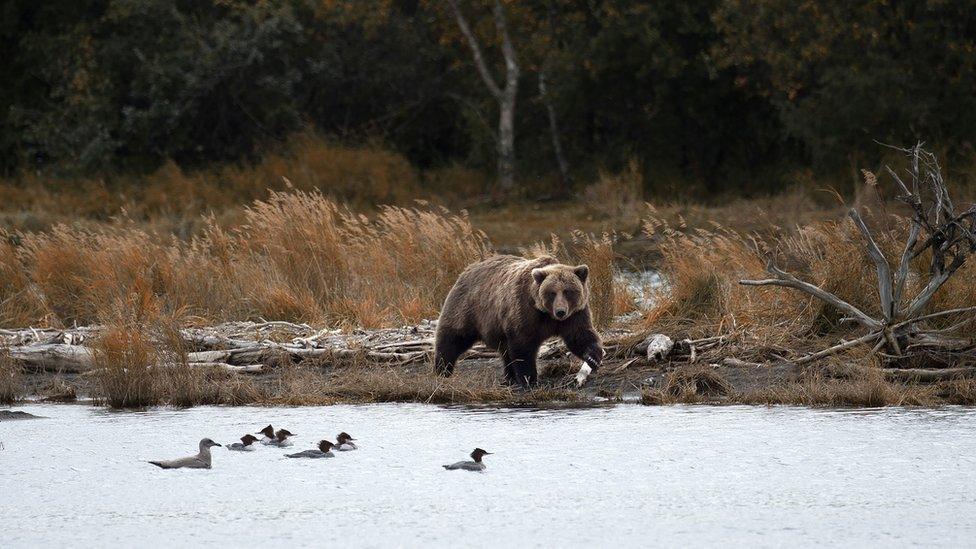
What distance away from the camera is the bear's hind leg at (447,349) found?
469 inches

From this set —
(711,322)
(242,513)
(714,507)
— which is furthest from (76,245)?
(714,507)

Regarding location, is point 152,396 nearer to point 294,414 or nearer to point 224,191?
point 294,414

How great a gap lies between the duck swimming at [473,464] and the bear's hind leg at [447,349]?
2709 mm

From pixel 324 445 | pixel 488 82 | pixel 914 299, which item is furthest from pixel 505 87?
pixel 324 445

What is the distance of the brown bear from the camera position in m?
11.0

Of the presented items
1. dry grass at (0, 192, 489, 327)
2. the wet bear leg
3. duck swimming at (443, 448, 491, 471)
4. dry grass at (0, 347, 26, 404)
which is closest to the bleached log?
dry grass at (0, 347, 26, 404)

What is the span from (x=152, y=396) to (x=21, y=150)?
68.2 feet

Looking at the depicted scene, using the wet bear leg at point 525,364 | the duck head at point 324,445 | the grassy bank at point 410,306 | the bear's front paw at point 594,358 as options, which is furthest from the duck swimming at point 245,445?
the bear's front paw at point 594,358

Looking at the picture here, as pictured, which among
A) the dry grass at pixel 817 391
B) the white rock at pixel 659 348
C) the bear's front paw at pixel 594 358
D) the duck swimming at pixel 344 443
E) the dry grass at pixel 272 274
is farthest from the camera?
the dry grass at pixel 272 274

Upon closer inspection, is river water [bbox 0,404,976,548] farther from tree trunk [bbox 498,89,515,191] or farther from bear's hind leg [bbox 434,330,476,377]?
tree trunk [bbox 498,89,515,191]

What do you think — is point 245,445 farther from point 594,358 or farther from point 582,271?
point 582,271

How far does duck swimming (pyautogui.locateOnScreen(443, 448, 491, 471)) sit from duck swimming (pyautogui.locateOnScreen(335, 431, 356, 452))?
2.61 feet

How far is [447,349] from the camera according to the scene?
1195 cm

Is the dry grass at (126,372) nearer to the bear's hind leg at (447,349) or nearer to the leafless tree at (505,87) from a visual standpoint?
the bear's hind leg at (447,349)
